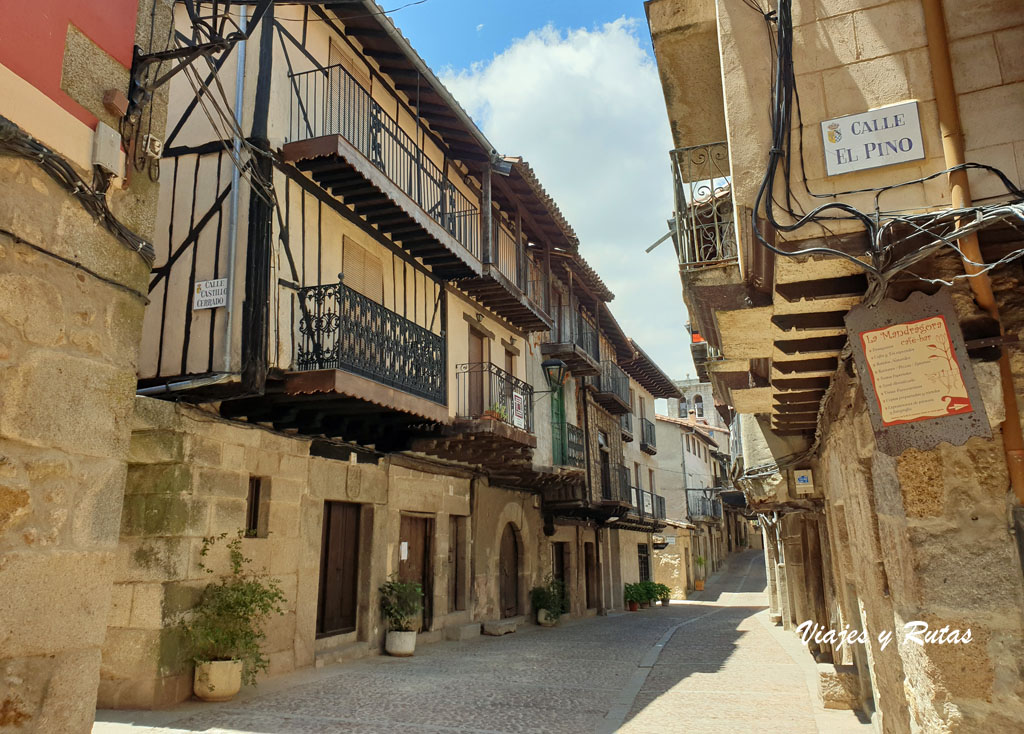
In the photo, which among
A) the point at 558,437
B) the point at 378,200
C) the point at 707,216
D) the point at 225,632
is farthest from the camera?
the point at 558,437

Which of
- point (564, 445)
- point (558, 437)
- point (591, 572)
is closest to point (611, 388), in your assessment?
point (558, 437)

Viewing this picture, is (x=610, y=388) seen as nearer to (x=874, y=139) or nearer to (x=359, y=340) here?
(x=359, y=340)

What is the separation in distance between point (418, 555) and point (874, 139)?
32.7 feet

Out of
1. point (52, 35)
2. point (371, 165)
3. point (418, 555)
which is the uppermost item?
point (371, 165)

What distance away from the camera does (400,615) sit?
33.6ft

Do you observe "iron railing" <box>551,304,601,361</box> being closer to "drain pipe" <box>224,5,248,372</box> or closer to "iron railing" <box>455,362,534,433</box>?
"iron railing" <box>455,362,534,433</box>

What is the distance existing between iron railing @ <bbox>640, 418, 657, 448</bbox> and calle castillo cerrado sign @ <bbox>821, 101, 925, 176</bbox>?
82.6 ft

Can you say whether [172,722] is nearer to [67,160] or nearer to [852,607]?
[67,160]

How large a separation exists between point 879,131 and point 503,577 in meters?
13.3

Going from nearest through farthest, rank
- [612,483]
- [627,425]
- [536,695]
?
[536,695] < [612,483] < [627,425]

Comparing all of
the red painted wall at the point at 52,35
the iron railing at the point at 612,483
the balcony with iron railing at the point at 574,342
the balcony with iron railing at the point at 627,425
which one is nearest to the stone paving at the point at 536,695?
the red painted wall at the point at 52,35

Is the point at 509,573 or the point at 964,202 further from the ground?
the point at 964,202

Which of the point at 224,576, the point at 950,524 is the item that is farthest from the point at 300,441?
the point at 950,524

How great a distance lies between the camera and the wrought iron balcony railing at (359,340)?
8094 mm
